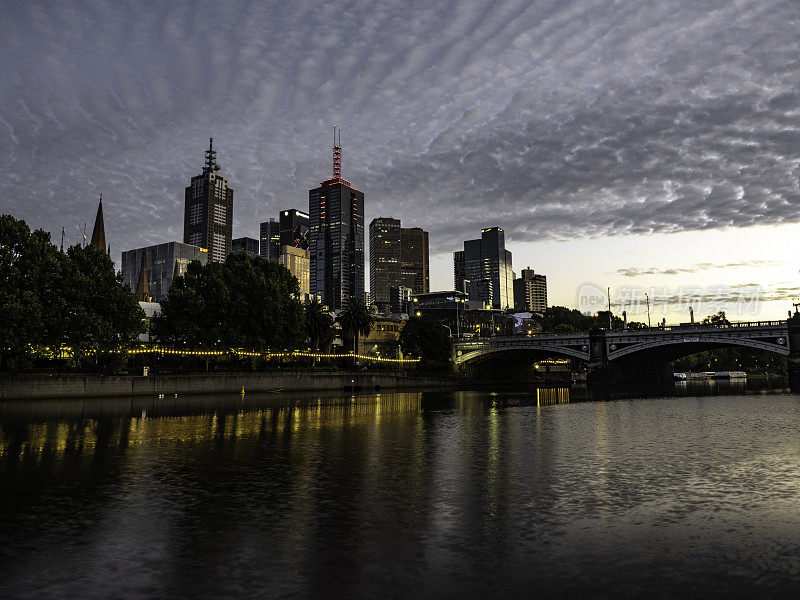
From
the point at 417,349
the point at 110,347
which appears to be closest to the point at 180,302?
the point at 110,347

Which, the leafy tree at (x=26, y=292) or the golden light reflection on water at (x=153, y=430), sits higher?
the leafy tree at (x=26, y=292)

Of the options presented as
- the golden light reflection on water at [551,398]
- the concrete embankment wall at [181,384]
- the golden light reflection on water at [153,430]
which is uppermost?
the concrete embankment wall at [181,384]

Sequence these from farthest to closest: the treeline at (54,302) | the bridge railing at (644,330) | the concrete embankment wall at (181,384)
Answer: the bridge railing at (644,330) → the concrete embankment wall at (181,384) → the treeline at (54,302)

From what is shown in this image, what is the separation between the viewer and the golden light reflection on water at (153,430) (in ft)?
75.5

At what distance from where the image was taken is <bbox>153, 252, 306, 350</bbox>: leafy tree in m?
78.8

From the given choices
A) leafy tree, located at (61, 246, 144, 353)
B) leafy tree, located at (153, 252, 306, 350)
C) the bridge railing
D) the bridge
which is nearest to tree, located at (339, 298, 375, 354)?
the bridge

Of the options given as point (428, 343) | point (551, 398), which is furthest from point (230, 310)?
point (428, 343)

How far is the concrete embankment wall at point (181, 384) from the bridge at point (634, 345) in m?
34.1

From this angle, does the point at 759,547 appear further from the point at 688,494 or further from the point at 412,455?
the point at 412,455

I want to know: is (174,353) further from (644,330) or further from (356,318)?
(644,330)

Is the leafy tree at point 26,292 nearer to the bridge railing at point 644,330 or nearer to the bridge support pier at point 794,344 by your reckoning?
the bridge railing at point 644,330

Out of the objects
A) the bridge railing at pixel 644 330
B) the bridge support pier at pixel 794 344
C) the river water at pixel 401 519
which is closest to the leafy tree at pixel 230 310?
the river water at pixel 401 519

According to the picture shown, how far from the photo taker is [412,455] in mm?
19984

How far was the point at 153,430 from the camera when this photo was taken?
1162 inches
